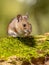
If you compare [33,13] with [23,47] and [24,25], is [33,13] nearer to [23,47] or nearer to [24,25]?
[24,25]

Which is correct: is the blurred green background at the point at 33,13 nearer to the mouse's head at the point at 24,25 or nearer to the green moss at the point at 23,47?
the mouse's head at the point at 24,25

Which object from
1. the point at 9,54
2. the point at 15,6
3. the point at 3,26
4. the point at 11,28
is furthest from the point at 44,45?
the point at 15,6

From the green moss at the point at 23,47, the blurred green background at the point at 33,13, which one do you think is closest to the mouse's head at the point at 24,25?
the green moss at the point at 23,47

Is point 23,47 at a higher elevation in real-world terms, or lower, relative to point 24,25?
lower

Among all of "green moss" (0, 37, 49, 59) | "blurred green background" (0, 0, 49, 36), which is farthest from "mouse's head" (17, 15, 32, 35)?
"blurred green background" (0, 0, 49, 36)

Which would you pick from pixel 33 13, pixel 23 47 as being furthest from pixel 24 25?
pixel 33 13

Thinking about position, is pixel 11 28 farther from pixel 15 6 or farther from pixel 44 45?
pixel 15 6
